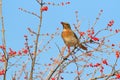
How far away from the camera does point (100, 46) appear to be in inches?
207

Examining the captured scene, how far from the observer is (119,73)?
493 centimetres

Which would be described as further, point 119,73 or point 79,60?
point 79,60

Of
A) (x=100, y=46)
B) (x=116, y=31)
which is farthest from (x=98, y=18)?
(x=100, y=46)

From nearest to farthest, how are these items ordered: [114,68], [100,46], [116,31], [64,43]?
[114,68]
[100,46]
[116,31]
[64,43]

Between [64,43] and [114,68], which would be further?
[64,43]

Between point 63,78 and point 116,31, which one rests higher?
point 116,31

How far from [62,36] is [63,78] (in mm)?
1569

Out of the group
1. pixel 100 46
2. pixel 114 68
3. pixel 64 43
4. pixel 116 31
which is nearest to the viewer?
pixel 114 68

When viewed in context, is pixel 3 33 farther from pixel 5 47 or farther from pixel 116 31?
pixel 116 31

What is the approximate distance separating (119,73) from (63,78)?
3.63 ft

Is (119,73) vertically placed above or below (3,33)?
below

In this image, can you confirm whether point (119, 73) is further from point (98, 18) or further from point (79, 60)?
point (98, 18)

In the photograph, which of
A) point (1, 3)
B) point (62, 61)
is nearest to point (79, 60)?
point (62, 61)

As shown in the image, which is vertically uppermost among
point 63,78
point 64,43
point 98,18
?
point 98,18
